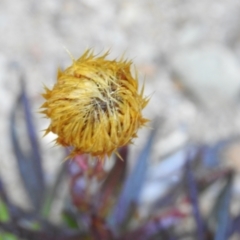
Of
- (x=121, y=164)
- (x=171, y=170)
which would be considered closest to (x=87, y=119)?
(x=121, y=164)

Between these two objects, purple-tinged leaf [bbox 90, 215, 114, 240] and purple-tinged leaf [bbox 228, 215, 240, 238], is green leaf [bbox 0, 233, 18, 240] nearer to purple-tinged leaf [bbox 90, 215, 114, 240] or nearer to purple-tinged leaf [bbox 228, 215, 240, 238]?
purple-tinged leaf [bbox 90, 215, 114, 240]

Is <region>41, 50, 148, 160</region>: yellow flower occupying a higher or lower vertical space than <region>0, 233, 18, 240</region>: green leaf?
lower

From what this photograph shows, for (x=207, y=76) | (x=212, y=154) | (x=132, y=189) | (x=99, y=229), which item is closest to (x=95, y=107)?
(x=99, y=229)

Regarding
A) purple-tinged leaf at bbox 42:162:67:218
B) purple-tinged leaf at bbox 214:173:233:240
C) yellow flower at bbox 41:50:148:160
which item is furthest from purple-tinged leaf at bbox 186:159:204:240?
yellow flower at bbox 41:50:148:160

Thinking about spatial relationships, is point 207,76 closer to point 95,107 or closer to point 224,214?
point 224,214

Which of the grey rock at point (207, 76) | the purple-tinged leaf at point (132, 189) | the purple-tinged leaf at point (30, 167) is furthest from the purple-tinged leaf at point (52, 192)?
the grey rock at point (207, 76)

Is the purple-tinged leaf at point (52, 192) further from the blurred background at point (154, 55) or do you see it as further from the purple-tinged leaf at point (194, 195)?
the purple-tinged leaf at point (194, 195)
